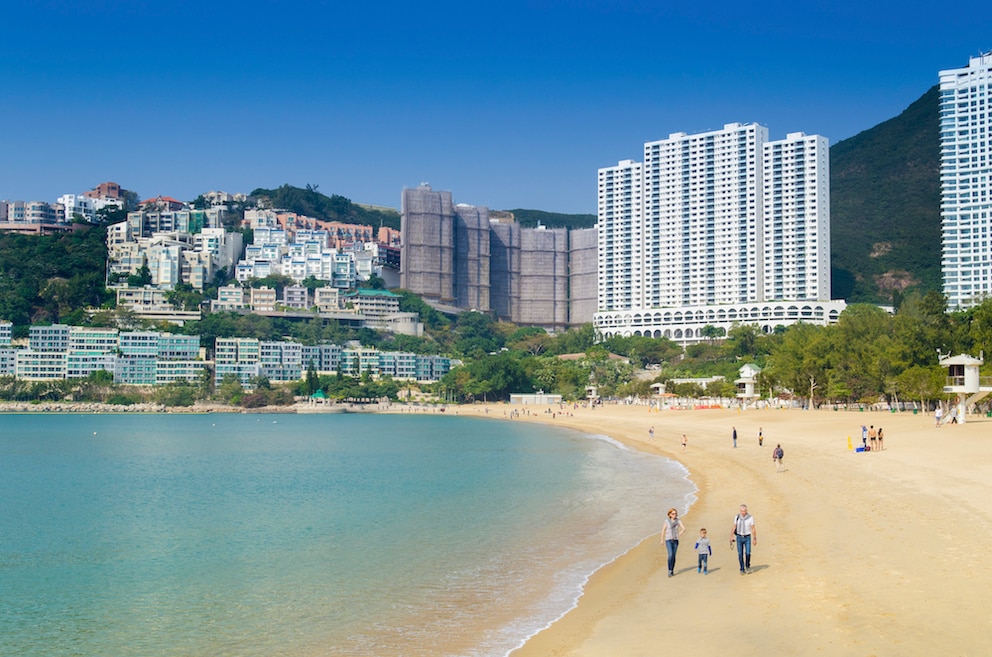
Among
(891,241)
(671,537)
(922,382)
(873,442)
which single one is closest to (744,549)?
(671,537)

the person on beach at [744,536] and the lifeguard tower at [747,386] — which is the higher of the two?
the lifeguard tower at [747,386]

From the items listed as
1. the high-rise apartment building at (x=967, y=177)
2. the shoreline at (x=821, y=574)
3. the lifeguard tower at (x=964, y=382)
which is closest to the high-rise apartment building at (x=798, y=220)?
the high-rise apartment building at (x=967, y=177)

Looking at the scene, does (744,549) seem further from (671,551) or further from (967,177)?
(967,177)

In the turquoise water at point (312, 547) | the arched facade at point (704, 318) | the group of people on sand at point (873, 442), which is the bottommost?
the turquoise water at point (312, 547)

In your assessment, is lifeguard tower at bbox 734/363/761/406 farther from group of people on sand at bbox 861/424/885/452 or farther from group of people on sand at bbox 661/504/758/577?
group of people on sand at bbox 661/504/758/577

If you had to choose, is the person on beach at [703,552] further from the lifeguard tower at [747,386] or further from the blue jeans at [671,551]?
the lifeguard tower at [747,386]

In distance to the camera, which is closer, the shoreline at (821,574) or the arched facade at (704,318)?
the shoreline at (821,574)
